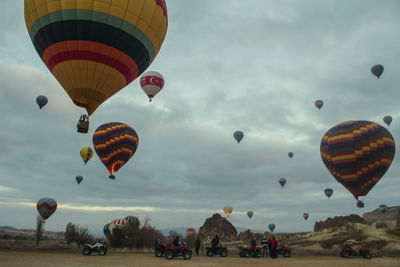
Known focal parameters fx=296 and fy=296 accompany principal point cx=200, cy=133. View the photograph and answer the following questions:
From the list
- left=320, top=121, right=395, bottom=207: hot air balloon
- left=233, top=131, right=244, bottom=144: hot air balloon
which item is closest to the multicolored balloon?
left=233, top=131, right=244, bottom=144: hot air balloon

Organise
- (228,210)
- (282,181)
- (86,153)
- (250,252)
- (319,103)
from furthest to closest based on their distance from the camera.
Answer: (228,210), (282,181), (319,103), (86,153), (250,252)

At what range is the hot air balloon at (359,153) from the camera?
108 feet

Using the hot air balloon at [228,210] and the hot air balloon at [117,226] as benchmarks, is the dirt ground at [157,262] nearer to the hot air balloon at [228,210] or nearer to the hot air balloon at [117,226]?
the hot air balloon at [117,226]

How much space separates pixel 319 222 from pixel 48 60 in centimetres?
9854

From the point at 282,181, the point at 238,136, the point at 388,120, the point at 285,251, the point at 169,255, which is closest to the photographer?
the point at 169,255

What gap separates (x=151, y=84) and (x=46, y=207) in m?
28.6

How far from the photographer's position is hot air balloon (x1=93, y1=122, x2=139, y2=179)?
3738cm

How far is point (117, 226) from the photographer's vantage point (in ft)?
159

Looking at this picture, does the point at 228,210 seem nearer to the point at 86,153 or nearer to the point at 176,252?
the point at 86,153

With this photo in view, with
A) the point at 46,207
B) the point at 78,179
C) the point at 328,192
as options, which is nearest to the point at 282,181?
the point at 328,192

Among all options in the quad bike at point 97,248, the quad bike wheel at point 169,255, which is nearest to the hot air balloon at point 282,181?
the quad bike at point 97,248

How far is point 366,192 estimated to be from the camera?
35.2m

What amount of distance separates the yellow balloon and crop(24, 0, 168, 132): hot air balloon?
98.0 ft

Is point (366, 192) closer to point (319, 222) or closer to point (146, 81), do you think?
point (146, 81)
